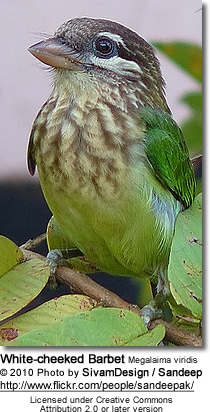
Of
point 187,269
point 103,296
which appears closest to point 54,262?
point 103,296

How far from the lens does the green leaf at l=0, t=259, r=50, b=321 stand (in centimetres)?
83

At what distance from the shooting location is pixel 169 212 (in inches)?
40.1

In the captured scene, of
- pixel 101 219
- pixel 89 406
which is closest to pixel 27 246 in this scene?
pixel 101 219

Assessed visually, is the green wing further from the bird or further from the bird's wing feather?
the bird's wing feather

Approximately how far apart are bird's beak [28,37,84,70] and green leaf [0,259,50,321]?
257mm

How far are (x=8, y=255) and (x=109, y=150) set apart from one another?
198mm

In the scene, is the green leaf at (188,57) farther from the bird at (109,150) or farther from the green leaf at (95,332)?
the green leaf at (95,332)

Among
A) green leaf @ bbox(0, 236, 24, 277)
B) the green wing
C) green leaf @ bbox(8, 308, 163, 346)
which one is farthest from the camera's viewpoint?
the green wing

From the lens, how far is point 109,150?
989mm

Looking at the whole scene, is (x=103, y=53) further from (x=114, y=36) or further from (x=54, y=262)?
(x=54, y=262)

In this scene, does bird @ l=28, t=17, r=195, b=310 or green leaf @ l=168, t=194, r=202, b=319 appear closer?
green leaf @ l=168, t=194, r=202, b=319

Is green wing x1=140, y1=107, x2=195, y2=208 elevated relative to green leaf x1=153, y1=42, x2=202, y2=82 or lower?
lower

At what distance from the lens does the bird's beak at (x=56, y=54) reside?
37.7 inches

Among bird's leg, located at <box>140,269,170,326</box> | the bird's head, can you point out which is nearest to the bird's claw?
A: bird's leg, located at <box>140,269,170,326</box>
